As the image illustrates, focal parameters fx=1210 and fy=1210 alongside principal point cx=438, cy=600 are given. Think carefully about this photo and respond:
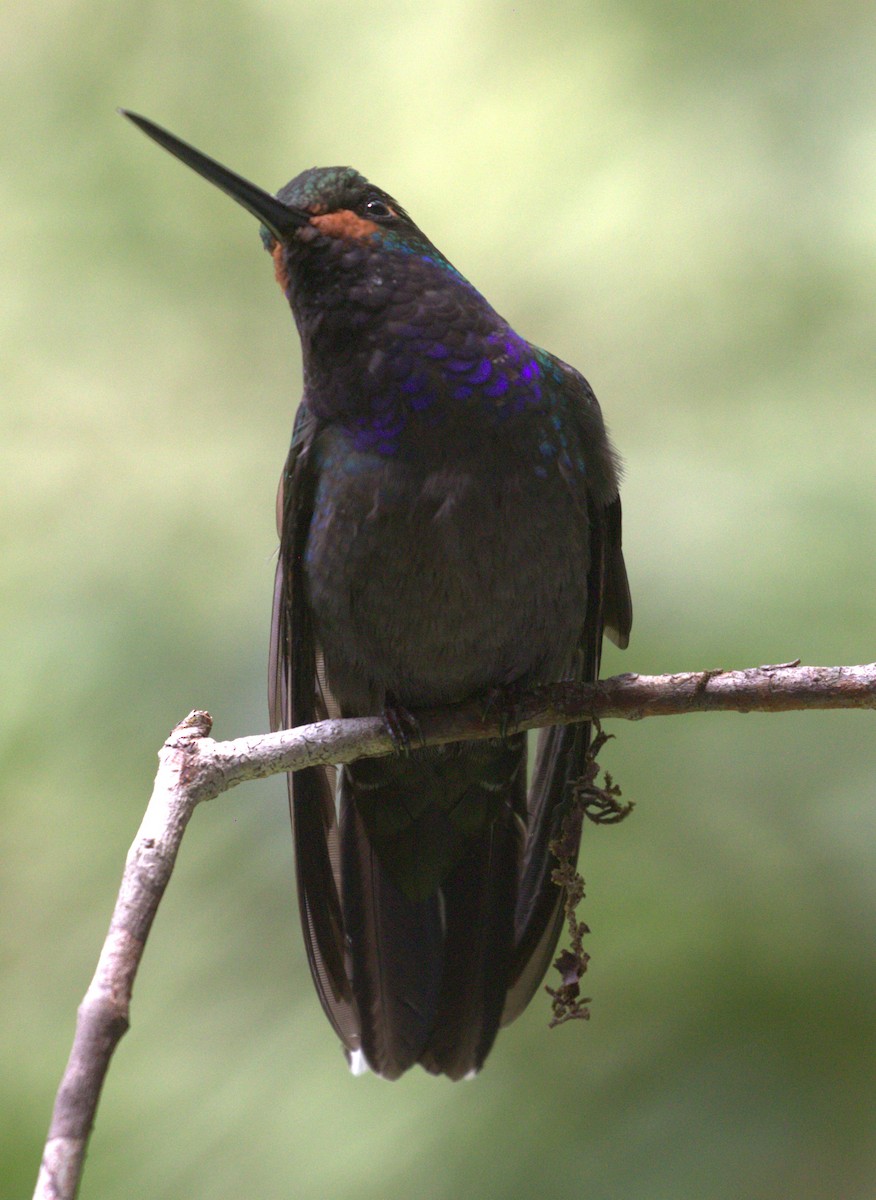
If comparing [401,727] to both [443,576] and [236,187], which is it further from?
[236,187]

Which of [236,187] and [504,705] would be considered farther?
[504,705]

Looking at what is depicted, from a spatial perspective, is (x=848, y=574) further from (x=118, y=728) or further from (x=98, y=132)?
(x=98, y=132)

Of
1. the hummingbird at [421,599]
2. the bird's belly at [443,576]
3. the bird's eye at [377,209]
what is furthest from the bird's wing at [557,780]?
the bird's eye at [377,209]

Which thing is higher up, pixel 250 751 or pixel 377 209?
pixel 377 209

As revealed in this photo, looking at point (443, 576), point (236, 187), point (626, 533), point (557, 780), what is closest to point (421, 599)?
point (443, 576)

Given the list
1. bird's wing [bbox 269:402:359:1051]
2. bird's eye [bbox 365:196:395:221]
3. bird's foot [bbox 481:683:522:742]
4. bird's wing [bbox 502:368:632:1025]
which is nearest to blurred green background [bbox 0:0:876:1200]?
bird's wing [bbox 502:368:632:1025]

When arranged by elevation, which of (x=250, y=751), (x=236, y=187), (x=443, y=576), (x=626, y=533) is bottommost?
(x=250, y=751)
